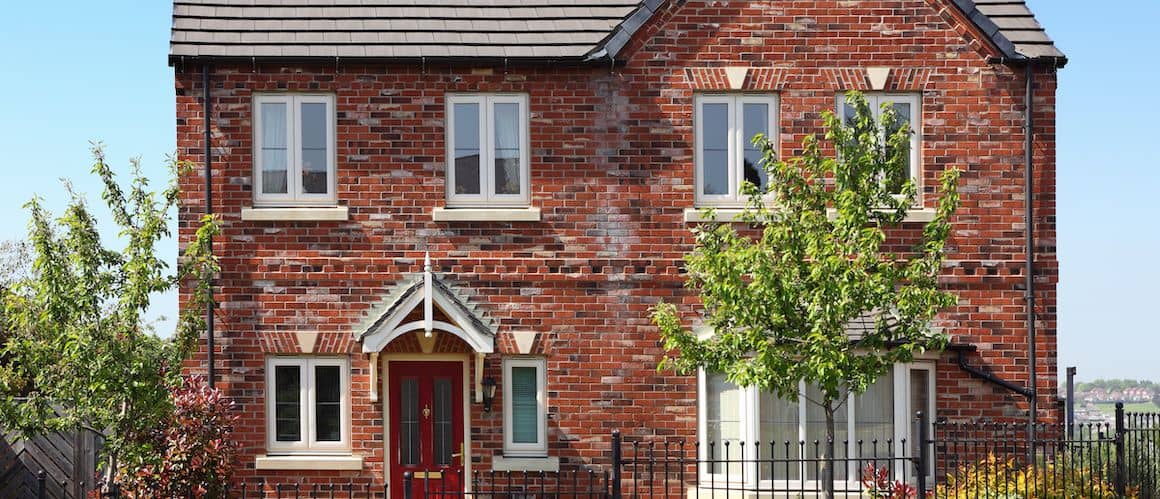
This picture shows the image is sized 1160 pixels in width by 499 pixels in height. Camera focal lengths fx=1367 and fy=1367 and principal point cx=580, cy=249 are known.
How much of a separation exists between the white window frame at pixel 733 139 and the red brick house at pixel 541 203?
0.12ft

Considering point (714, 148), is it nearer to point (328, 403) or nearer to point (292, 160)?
point (292, 160)

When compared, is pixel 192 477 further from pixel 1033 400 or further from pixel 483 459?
pixel 1033 400

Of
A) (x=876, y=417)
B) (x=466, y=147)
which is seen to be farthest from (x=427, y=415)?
(x=876, y=417)

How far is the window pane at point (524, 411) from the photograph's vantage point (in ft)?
55.8

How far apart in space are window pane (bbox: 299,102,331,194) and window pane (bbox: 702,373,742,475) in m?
5.40

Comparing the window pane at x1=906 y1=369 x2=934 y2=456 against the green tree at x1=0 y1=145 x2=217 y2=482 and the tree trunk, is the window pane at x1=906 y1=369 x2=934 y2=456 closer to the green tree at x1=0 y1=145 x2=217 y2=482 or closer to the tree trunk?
the tree trunk

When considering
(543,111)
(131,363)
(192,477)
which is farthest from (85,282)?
(543,111)

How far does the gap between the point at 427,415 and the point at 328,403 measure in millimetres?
1232

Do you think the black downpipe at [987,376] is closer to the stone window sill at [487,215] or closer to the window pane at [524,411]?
the window pane at [524,411]

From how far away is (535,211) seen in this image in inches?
664

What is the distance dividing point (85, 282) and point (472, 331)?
4342 millimetres

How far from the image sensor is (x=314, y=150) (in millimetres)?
17031

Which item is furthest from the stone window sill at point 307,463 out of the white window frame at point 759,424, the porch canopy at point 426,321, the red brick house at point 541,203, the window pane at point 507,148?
the white window frame at point 759,424

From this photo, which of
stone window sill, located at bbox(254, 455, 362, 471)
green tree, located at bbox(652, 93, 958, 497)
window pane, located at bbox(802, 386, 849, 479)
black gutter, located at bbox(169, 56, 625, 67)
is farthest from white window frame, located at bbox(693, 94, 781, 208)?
stone window sill, located at bbox(254, 455, 362, 471)
